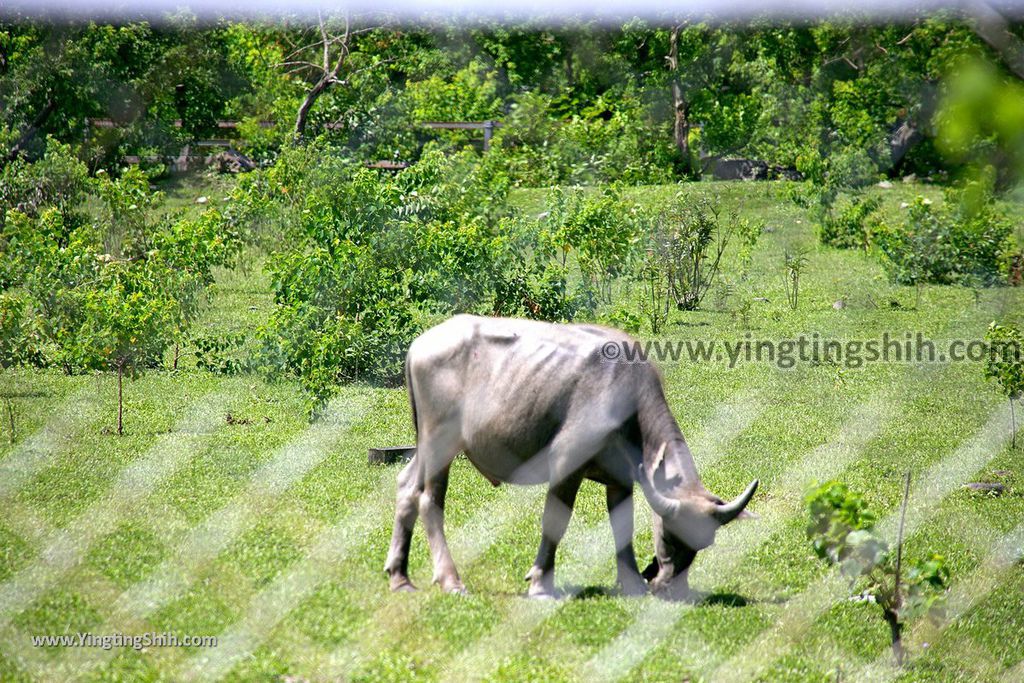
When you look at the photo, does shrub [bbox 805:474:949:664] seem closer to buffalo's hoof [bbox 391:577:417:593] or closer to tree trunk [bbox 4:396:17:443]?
buffalo's hoof [bbox 391:577:417:593]

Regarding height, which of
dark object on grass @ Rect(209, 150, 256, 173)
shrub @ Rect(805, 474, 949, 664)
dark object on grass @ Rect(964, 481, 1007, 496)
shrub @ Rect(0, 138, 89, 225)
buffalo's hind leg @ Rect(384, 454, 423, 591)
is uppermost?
shrub @ Rect(805, 474, 949, 664)

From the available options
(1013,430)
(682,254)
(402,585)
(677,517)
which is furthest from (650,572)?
(682,254)

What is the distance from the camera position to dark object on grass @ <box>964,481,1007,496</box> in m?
9.30

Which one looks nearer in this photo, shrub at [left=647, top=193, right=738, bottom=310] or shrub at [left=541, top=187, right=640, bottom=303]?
shrub at [left=541, top=187, right=640, bottom=303]

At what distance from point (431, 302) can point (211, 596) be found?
7021 mm

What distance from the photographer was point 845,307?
15.8 m

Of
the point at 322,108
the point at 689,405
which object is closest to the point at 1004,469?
the point at 689,405

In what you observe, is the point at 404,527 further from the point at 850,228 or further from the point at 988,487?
the point at 850,228

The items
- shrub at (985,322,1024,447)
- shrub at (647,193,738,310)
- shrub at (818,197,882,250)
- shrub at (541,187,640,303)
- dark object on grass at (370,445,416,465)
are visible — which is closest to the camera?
dark object on grass at (370,445,416,465)

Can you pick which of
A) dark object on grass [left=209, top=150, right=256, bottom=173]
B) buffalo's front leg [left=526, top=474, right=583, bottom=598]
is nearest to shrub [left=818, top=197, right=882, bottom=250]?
dark object on grass [left=209, top=150, right=256, bottom=173]

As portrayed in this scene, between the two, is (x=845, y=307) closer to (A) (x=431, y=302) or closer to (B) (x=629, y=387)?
(A) (x=431, y=302)

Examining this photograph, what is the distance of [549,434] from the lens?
22.0 feet

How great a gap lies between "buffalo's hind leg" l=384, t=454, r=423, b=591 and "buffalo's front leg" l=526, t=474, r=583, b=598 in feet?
2.36

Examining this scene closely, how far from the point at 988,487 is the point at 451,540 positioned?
4.57 meters
